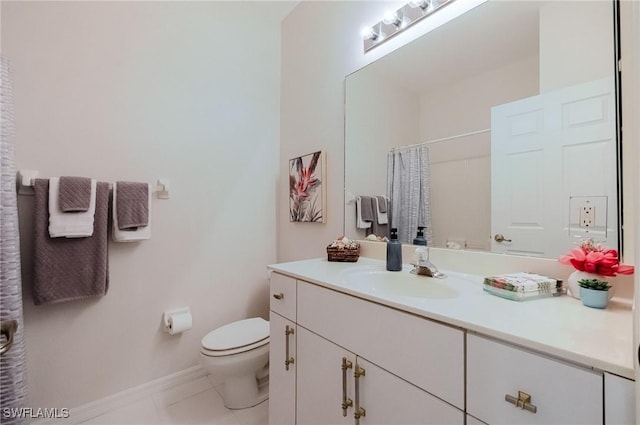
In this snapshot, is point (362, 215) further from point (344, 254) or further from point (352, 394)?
point (352, 394)

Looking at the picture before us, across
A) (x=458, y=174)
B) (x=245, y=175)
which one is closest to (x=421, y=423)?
(x=458, y=174)

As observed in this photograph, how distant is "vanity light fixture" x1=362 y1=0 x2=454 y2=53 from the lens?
130 cm

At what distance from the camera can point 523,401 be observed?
563 millimetres

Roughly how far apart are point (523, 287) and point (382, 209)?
819mm

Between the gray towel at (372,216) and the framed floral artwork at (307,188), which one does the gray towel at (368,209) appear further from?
the framed floral artwork at (307,188)

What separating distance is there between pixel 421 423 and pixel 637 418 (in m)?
0.44

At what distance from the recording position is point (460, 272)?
1.18 m

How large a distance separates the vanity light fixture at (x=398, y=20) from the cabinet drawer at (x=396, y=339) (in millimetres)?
1369

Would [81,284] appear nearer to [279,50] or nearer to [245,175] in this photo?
[245,175]

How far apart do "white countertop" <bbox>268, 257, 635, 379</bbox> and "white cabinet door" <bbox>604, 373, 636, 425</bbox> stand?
1 centimetres

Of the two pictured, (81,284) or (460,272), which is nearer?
(460,272)

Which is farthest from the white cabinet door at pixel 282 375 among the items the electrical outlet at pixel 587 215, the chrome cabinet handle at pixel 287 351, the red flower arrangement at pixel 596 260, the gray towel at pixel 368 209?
the electrical outlet at pixel 587 215

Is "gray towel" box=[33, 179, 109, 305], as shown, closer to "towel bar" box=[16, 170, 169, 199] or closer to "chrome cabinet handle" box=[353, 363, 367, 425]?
"towel bar" box=[16, 170, 169, 199]

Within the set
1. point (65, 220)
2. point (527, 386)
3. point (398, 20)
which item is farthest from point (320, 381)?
point (398, 20)
